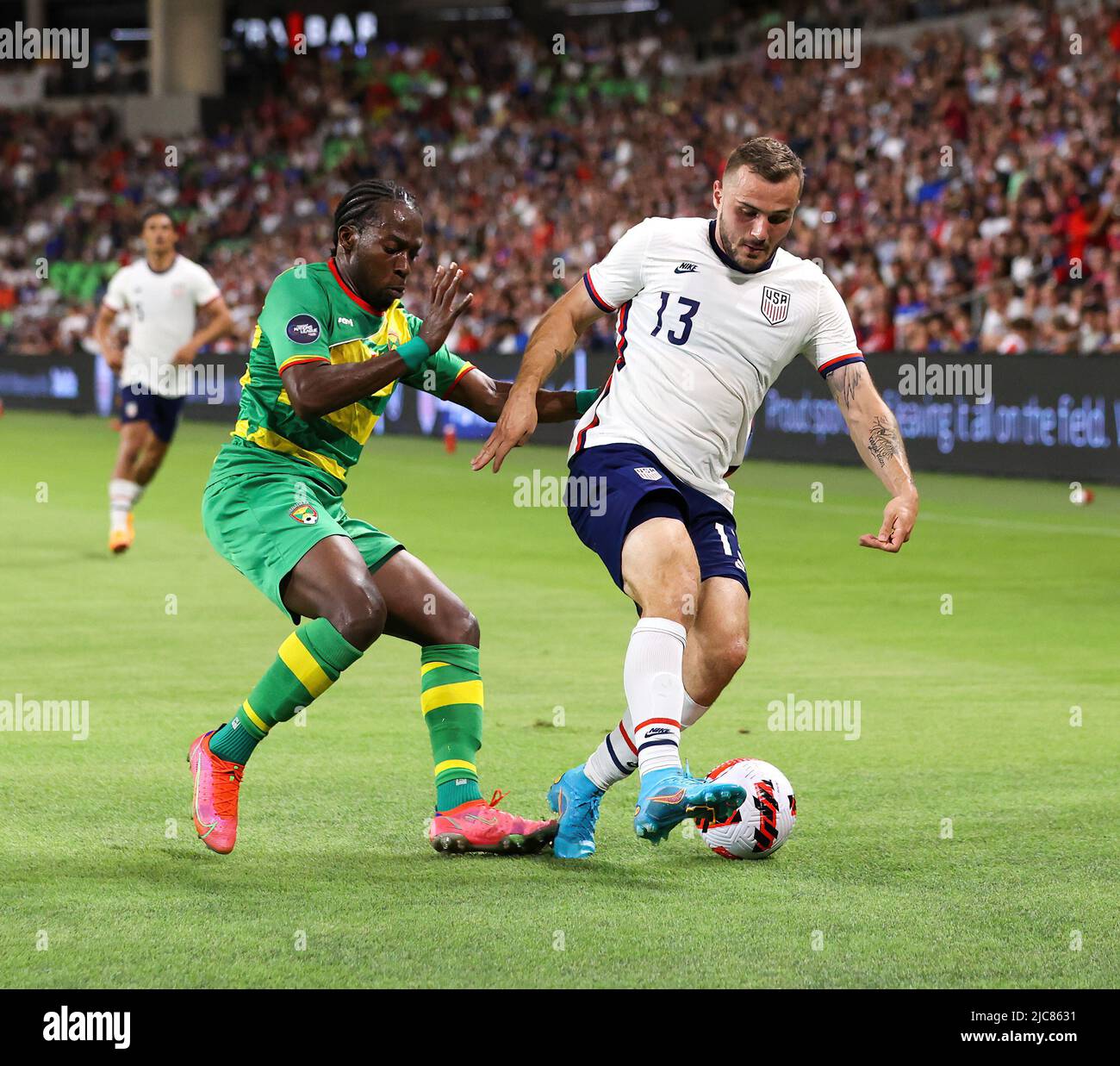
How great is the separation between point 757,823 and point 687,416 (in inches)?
53.9

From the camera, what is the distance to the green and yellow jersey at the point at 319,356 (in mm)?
5875

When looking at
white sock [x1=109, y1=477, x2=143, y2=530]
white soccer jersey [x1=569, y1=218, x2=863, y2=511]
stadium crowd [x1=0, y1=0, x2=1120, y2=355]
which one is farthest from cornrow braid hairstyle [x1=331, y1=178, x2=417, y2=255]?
stadium crowd [x1=0, y1=0, x2=1120, y2=355]

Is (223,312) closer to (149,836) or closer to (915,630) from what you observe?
(915,630)

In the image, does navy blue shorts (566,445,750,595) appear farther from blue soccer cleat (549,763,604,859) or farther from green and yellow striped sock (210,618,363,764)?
green and yellow striped sock (210,618,363,764)

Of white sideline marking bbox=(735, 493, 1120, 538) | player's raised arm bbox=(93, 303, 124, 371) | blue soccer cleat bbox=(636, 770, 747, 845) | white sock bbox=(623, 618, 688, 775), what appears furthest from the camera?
white sideline marking bbox=(735, 493, 1120, 538)

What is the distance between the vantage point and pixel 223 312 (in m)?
15.0

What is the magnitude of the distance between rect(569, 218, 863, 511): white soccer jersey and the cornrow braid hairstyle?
717mm

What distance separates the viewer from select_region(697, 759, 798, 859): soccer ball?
5816 mm

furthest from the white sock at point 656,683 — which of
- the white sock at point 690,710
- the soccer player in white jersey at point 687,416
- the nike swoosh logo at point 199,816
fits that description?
the nike swoosh logo at point 199,816

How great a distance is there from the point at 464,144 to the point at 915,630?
29.2 m

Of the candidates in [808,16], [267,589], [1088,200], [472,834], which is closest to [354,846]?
[472,834]

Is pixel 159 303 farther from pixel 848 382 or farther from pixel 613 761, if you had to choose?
pixel 613 761

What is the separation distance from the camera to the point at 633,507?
5914 mm

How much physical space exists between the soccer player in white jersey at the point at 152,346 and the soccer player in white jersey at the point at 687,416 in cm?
870
